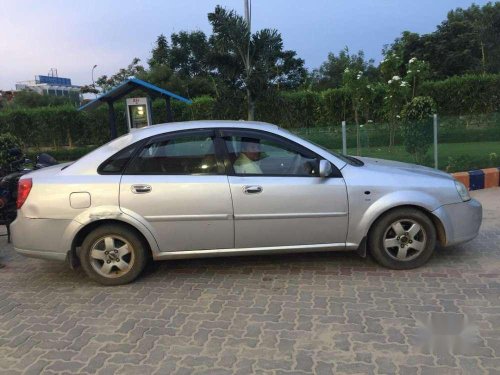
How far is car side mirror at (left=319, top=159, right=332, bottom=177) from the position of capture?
450 cm

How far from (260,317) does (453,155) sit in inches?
294

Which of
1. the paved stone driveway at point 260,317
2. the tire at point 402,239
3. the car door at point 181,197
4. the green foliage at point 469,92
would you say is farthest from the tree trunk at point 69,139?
the tire at point 402,239

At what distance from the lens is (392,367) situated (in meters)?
3.05

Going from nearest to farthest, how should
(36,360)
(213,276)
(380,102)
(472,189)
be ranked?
(36,360)
(213,276)
(472,189)
(380,102)

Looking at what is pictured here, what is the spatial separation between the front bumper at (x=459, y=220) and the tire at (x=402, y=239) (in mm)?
137

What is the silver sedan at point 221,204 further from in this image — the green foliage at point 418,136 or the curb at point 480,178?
the green foliage at point 418,136

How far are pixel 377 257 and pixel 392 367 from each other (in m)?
1.79

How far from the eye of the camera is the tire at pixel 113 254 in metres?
4.55

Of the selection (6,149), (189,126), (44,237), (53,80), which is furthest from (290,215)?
(53,80)

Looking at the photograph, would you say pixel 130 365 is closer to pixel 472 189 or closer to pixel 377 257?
pixel 377 257

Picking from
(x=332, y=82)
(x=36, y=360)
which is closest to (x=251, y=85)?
(x=36, y=360)

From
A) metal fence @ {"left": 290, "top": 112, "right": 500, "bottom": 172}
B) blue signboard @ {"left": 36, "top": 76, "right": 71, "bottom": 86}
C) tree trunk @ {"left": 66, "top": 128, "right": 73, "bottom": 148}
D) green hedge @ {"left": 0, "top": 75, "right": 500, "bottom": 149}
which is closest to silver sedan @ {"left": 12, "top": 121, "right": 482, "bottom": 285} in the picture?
metal fence @ {"left": 290, "top": 112, "right": 500, "bottom": 172}

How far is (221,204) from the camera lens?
4508mm

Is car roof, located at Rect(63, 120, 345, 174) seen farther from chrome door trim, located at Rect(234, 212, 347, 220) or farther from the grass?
the grass
